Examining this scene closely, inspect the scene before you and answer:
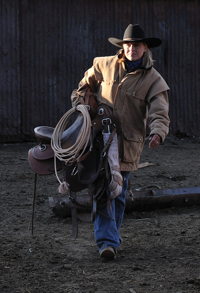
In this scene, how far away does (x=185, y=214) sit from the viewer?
579 centimetres

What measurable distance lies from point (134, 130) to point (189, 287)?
4.70ft

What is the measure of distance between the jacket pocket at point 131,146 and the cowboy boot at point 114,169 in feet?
0.51

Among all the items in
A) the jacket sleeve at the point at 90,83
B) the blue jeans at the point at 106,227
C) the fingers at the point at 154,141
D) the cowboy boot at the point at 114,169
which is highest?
the jacket sleeve at the point at 90,83

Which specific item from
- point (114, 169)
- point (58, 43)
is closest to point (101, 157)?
point (114, 169)

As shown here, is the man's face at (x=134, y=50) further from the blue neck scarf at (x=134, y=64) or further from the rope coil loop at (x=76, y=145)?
the rope coil loop at (x=76, y=145)

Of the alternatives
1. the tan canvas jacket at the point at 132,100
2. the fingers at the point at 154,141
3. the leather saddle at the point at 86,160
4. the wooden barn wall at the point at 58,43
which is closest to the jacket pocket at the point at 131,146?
the tan canvas jacket at the point at 132,100

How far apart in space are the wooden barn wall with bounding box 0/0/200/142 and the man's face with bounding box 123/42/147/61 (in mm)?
6922

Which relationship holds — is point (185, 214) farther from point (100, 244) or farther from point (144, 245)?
point (100, 244)

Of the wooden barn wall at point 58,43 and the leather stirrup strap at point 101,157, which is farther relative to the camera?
the wooden barn wall at point 58,43

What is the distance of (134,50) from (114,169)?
1.02 m

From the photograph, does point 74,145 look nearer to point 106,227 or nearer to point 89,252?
point 106,227

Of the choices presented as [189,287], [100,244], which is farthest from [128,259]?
[189,287]

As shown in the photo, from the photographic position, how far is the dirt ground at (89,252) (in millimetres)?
3697

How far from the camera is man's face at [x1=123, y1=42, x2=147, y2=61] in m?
4.42
